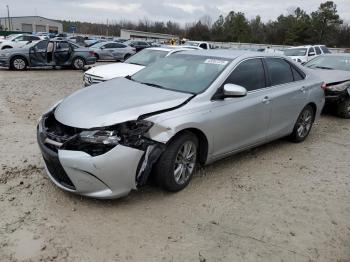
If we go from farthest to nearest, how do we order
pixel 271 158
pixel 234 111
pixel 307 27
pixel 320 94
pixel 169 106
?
pixel 307 27
pixel 320 94
pixel 271 158
pixel 234 111
pixel 169 106

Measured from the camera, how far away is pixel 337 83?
895cm

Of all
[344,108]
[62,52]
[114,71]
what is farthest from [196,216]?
[62,52]

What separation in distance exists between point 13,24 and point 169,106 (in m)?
102

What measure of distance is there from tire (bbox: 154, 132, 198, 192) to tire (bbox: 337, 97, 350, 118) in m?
5.95

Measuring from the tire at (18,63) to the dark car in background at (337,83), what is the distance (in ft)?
39.8

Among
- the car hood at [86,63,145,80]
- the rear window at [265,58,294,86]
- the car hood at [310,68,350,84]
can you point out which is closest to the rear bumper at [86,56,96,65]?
the car hood at [86,63,145,80]

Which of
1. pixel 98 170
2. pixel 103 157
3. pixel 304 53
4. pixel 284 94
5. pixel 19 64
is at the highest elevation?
pixel 284 94

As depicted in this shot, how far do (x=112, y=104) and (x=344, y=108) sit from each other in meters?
6.89

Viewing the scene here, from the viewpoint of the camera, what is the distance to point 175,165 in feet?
14.2

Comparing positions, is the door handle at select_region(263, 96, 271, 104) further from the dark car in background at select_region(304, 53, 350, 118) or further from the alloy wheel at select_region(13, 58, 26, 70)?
the alloy wheel at select_region(13, 58, 26, 70)

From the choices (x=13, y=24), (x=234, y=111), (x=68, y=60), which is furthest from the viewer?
(x=13, y=24)

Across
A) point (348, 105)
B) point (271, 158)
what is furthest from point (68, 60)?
point (271, 158)

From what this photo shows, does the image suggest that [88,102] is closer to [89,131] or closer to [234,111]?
[89,131]

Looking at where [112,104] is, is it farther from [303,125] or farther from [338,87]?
[338,87]
